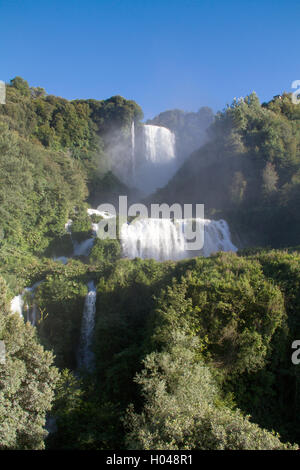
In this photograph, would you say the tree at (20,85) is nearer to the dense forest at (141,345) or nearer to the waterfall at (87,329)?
the dense forest at (141,345)

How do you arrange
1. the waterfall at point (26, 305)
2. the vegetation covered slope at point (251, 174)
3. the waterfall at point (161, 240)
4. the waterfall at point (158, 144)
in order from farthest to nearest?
the waterfall at point (158, 144)
the vegetation covered slope at point (251, 174)
the waterfall at point (161, 240)
the waterfall at point (26, 305)

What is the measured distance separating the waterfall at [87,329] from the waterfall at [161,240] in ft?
23.7

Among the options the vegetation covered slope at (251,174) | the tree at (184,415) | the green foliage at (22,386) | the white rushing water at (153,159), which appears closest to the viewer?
the tree at (184,415)

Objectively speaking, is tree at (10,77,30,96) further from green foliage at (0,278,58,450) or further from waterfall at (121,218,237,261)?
green foliage at (0,278,58,450)

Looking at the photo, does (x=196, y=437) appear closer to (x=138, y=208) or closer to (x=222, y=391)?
(x=222, y=391)

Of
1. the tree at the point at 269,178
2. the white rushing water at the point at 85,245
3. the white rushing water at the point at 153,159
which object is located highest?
the white rushing water at the point at 153,159

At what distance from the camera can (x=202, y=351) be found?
8.05 m

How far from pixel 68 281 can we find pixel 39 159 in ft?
42.3


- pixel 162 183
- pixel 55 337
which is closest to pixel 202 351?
pixel 55 337

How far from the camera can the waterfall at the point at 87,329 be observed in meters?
10.8

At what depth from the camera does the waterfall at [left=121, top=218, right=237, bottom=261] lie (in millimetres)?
19594

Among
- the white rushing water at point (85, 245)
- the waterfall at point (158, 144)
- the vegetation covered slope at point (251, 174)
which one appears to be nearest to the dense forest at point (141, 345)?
the white rushing water at point (85, 245)

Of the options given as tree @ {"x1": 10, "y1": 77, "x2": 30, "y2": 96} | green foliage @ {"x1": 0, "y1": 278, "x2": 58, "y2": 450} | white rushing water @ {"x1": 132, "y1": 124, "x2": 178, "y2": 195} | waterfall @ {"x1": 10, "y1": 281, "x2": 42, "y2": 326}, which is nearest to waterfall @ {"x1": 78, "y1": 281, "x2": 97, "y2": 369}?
waterfall @ {"x1": 10, "y1": 281, "x2": 42, "y2": 326}

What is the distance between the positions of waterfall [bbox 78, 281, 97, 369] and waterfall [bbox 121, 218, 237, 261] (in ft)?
23.7
